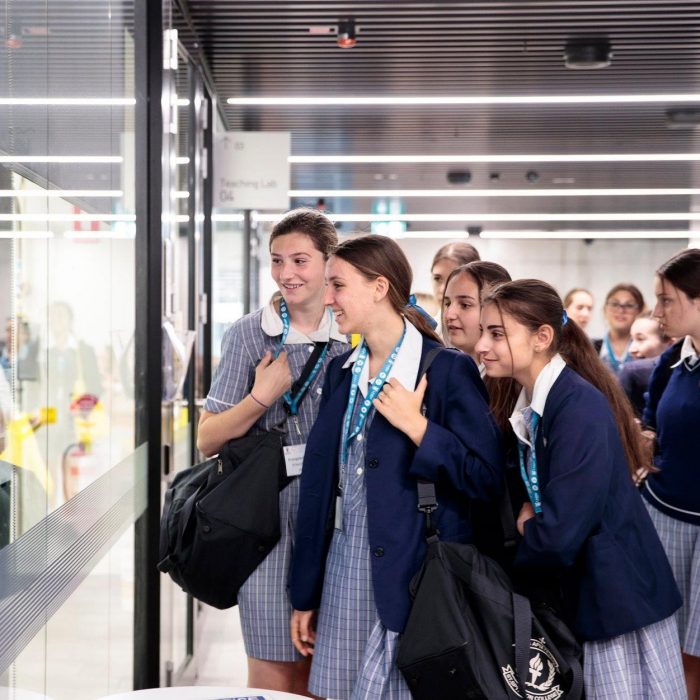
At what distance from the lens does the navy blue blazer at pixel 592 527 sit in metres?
2.12

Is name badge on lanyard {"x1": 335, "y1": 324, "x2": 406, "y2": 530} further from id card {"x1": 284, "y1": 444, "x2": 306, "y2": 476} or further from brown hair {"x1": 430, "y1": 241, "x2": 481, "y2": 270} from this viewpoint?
brown hair {"x1": 430, "y1": 241, "x2": 481, "y2": 270}

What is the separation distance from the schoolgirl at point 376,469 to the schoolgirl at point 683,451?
1.16 metres

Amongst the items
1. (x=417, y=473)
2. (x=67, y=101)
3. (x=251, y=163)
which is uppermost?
(x=251, y=163)

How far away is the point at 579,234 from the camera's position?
61.3 feet

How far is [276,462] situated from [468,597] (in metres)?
0.70

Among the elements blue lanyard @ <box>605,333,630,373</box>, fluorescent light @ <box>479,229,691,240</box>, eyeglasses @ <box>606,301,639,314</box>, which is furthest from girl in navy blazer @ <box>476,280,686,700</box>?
fluorescent light @ <box>479,229,691,240</box>

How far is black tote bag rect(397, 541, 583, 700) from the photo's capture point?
2053mm

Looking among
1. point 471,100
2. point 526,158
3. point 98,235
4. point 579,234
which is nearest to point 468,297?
point 98,235

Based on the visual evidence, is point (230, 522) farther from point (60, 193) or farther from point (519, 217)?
point (519, 217)

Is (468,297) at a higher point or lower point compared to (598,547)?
higher

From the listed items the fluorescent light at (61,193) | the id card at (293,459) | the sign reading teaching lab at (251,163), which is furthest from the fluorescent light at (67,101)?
the sign reading teaching lab at (251,163)

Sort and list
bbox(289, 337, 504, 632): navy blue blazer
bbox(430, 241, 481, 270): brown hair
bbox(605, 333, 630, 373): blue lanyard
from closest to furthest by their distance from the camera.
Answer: bbox(289, 337, 504, 632): navy blue blazer, bbox(430, 241, 481, 270): brown hair, bbox(605, 333, 630, 373): blue lanyard

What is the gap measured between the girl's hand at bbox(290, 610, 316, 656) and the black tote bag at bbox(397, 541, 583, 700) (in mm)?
411

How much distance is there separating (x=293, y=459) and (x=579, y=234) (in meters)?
16.9
